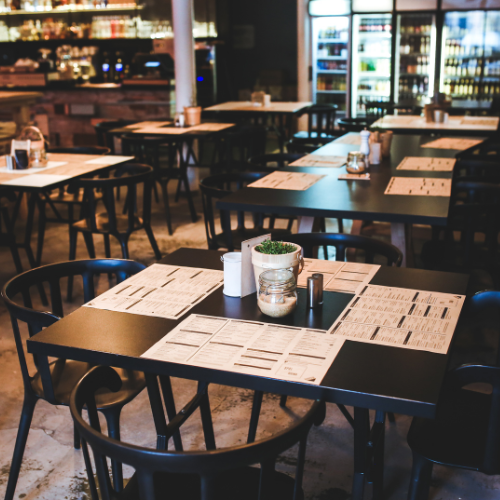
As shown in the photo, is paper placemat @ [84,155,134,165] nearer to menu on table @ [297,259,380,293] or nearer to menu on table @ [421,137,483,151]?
menu on table @ [421,137,483,151]

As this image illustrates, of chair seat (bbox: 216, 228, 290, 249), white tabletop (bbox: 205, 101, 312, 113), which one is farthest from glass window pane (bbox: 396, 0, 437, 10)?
chair seat (bbox: 216, 228, 290, 249)

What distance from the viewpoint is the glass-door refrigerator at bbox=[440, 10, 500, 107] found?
342 inches

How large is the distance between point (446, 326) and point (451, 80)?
27.9ft

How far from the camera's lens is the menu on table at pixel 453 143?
4.28 m

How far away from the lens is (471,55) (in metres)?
8.90

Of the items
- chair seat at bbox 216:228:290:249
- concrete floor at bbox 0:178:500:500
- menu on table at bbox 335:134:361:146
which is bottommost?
concrete floor at bbox 0:178:500:500

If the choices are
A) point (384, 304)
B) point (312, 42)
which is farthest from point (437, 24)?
point (384, 304)

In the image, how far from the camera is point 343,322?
1.61 metres

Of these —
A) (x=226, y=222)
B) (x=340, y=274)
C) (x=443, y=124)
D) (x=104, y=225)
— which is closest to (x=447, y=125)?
(x=443, y=124)

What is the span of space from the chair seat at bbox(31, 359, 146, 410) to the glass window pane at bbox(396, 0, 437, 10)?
27.7 ft

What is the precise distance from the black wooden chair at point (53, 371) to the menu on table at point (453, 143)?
2.91 meters

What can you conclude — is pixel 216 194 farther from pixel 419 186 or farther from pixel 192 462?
pixel 192 462

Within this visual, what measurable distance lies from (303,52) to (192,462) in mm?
9458

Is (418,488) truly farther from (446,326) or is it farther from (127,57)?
(127,57)
